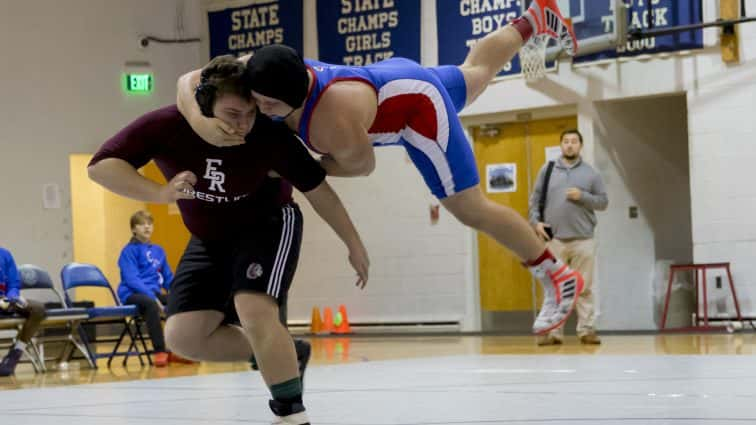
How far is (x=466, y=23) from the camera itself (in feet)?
40.3

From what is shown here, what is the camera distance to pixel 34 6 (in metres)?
13.2

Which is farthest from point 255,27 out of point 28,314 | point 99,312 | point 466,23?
point 28,314

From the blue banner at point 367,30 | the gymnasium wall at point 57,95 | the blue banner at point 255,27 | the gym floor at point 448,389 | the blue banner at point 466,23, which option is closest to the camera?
the gym floor at point 448,389

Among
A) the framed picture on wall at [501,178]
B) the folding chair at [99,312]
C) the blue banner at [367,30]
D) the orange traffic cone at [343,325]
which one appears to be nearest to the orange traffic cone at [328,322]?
the orange traffic cone at [343,325]

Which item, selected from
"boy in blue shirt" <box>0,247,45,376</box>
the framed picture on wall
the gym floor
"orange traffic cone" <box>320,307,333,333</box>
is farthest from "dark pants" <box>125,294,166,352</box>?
the framed picture on wall

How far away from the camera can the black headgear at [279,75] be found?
3512mm

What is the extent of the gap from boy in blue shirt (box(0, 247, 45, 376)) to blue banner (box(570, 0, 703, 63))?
549 cm

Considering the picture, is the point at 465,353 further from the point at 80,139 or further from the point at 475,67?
the point at 80,139

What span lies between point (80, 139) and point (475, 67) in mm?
9492

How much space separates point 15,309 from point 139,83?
6198 mm

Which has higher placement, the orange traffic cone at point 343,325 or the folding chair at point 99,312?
the folding chair at point 99,312

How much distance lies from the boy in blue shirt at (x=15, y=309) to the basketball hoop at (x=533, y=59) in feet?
17.2

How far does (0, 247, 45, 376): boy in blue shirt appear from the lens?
8.13 metres

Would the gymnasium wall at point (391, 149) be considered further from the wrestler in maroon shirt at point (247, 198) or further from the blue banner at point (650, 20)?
the wrestler in maroon shirt at point (247, 198)
